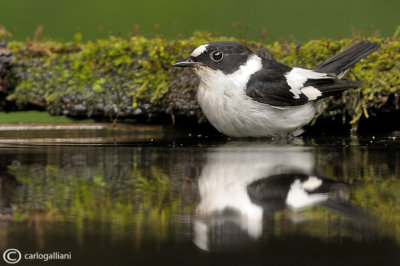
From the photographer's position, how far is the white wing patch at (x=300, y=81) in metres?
5.59

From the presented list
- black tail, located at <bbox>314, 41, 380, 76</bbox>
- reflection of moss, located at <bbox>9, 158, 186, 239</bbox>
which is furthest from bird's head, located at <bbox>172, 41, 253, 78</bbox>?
reflection of moss, located at <bbox>9, 158, 186, 239</bbox>

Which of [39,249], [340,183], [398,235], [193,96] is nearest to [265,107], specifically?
[193,96]

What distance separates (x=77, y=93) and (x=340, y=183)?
422cm

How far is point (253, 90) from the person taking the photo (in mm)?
5457

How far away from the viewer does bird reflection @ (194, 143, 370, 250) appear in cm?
263

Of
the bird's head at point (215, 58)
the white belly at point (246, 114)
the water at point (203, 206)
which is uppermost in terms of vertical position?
the bird's head at point (215, 58)

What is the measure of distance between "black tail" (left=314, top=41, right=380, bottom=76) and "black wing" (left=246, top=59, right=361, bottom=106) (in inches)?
12.0

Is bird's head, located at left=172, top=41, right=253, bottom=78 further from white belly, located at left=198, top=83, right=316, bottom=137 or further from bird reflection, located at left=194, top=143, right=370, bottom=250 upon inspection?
bird reflection, located at left=194, top=143, right=370, bottom=250

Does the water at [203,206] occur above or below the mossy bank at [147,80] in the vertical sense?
below

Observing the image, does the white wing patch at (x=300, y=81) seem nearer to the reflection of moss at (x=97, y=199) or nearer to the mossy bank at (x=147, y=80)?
the mossy bank at (x=147, y=80)

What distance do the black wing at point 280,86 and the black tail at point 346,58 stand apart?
31 centimetres

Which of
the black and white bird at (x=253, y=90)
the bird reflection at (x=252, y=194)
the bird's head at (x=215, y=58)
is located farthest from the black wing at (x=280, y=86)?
the bird reflection at (x=252, y=194)

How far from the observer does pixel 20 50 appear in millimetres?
7711

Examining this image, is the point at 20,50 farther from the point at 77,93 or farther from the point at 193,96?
the point at 193,96
